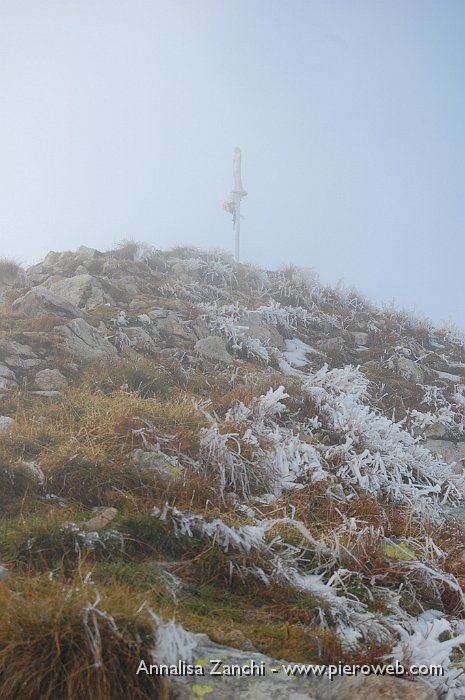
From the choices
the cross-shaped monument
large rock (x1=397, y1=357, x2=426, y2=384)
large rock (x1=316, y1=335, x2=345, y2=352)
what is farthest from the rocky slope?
the cross-shaped monument

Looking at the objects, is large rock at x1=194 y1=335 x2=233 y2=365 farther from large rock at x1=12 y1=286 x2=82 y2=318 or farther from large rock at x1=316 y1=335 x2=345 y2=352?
large rock at x1=316 y1=335 x2=345 y2=352

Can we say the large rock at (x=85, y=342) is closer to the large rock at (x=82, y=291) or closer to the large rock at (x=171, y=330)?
the large rock at (x=171, y=330)

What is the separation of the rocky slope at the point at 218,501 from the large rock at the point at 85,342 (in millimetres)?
39

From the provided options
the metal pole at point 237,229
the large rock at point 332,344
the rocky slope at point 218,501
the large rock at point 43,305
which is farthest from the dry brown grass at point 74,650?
the metal pole at point 237,229

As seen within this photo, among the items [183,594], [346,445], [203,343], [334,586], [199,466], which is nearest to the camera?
[183,594]

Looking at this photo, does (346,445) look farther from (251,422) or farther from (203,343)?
(203,343)

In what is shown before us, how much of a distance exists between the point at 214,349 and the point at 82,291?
12.0ft

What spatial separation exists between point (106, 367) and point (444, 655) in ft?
19.0

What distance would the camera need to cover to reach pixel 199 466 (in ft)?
15.7

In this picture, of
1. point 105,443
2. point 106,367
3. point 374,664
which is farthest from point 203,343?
point 374,664

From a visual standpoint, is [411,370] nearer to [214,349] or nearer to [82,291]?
[214,349]

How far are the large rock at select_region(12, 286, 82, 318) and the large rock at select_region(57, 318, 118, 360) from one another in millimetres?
673

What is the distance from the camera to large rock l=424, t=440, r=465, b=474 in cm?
809

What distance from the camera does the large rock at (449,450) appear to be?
809cm
